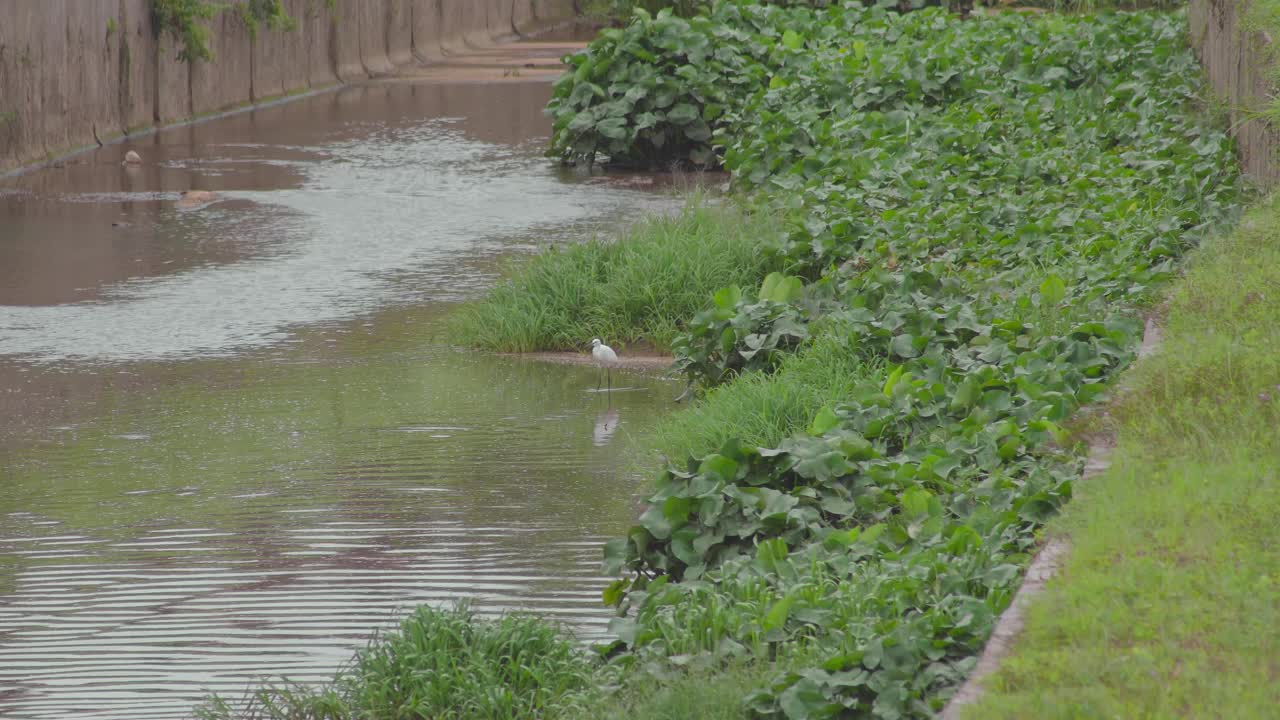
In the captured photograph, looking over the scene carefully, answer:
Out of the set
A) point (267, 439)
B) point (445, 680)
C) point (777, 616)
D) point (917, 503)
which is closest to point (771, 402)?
point (917, 503)

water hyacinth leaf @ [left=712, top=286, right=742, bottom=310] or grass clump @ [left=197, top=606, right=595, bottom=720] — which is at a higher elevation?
water hyacinth leaf @ [left=712, top=286, right=742, bottom=310]

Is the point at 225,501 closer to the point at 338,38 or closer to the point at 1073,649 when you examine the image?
the point at 1073,649

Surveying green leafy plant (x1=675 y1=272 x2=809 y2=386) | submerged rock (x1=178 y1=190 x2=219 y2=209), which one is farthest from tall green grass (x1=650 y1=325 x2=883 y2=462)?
submerged rock (x1=178 y1=190 x2=219 y2=209)

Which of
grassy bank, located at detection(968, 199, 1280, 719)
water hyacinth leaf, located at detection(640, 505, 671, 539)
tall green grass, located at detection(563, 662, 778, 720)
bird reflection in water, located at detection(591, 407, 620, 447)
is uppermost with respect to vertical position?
grassy bank, located at detection(968, 199, 1280, 719)

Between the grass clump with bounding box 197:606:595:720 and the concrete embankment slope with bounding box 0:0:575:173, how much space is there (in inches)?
418

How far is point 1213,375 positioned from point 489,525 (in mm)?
2413

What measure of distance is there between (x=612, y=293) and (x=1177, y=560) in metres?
5.29

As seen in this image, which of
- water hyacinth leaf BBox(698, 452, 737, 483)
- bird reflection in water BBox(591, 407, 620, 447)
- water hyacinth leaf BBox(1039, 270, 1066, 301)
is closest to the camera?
water hyacinth leaf BBox(698, 452, 737, 483)

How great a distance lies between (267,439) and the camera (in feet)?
23.6

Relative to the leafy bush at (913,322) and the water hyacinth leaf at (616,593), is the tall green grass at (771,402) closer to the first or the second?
the leafy bush at (913,322)

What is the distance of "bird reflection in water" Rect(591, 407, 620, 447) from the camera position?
727 centimetres

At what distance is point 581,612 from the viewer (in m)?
5.25

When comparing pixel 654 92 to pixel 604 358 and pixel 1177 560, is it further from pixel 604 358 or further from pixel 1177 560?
pixel 1177 560

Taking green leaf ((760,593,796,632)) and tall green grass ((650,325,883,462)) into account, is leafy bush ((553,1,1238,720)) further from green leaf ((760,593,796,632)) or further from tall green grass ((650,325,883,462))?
tall green grass ((650,325,883,462))
